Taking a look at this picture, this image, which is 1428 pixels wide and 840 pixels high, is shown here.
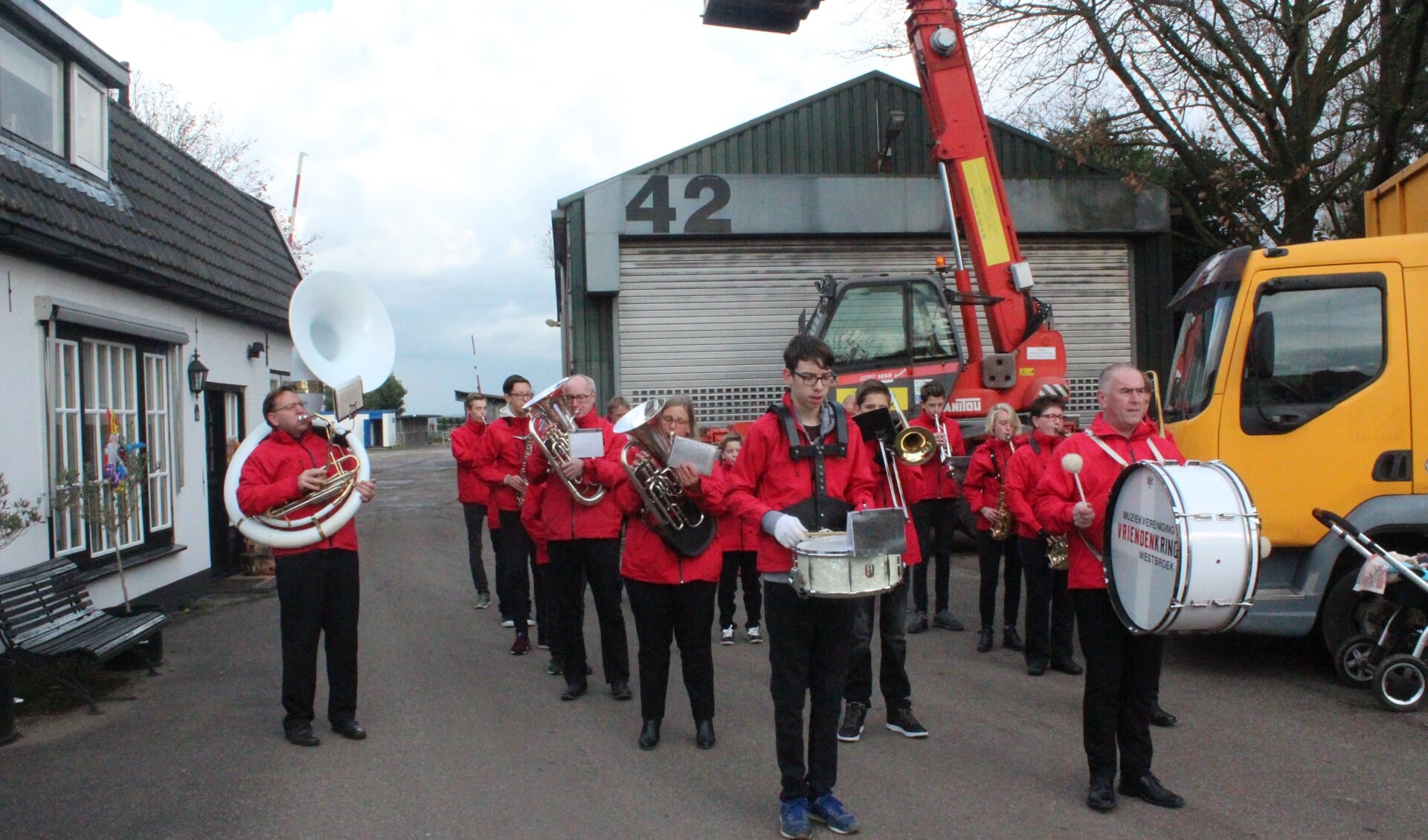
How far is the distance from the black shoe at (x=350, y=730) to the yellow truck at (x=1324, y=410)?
5.19 meters

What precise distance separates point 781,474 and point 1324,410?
3930mm

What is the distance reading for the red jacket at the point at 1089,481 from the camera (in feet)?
15.7

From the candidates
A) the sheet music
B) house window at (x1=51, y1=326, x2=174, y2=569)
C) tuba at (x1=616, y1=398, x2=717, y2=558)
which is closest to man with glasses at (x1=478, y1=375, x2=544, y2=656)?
tuba at (x1=616, y1=398, x2=717, y2=558)

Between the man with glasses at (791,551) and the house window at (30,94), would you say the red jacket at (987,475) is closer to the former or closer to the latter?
the man with glasses at (791,551)

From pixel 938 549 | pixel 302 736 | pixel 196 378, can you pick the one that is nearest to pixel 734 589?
pixel 938 549

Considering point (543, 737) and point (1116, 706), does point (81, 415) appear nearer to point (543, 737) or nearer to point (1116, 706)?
point (543, 737)

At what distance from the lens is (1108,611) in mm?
4730

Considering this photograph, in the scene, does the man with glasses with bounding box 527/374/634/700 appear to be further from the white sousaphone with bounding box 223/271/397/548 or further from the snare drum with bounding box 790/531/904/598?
the snare drum with bounding box 790/531/904/598

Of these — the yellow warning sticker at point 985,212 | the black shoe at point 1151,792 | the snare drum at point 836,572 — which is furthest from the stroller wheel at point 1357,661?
the yellow warning sticker at point 985,212

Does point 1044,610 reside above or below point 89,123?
below

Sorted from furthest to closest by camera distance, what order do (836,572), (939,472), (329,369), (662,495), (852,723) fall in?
1. (939,472)
2. (329,369)
3. (852,723)
4. (662,495)
5. (836,572)

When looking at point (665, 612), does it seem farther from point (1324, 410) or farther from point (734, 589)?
point (1324, 410)

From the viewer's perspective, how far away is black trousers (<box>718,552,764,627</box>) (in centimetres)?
856

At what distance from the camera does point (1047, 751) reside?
5.56 metres
